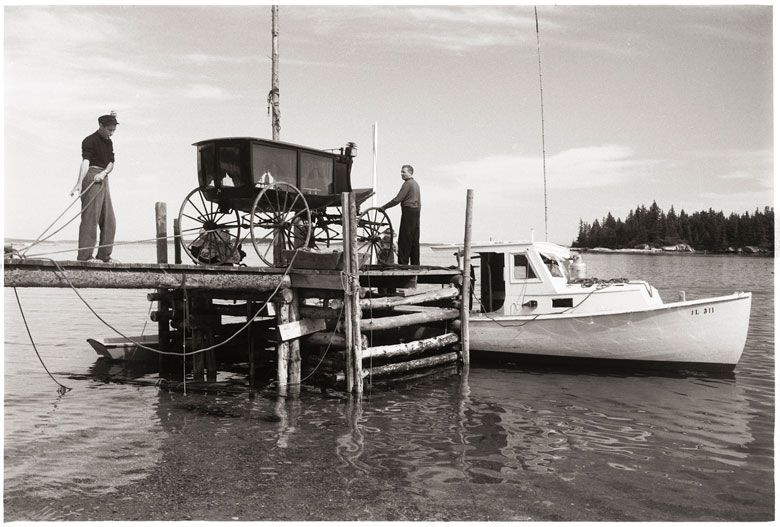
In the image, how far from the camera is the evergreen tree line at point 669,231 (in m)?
102

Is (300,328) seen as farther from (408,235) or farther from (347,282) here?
(408,235)

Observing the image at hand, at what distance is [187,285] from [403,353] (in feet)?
13.9

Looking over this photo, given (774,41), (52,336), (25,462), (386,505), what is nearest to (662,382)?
(774,41)

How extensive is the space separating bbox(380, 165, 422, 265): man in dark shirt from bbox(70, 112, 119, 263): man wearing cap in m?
5.51

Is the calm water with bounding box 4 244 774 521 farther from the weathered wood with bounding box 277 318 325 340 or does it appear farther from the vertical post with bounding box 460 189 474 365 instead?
the weathered wood with bounding box 277 318 325 340

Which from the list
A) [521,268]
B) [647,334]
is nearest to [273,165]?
[521,268]

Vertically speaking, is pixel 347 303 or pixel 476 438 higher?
pixel 347 303

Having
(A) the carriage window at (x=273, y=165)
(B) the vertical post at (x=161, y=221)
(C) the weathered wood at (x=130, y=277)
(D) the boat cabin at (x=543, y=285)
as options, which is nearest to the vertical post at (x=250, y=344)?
(C) the weathered wood at (x=130, y=277)

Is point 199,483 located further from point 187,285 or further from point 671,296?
point 671,296

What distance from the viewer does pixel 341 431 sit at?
28.2 ft

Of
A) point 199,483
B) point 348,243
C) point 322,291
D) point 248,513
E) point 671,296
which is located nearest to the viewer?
point 248,513

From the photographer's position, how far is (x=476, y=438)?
8.45m

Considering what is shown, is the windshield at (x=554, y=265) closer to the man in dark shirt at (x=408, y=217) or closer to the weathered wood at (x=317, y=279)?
the man in dark shirt at (x=408, y=217)

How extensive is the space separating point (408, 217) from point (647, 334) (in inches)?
221
